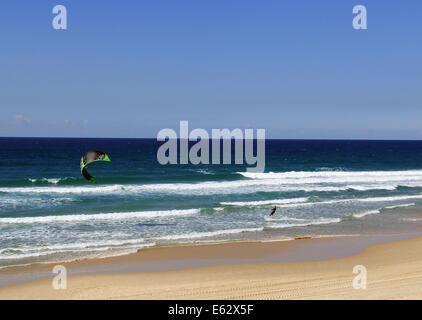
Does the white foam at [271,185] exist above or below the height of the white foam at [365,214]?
above

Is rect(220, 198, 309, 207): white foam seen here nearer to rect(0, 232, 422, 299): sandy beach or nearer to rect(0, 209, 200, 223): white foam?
rect(0, 209, 200, 223): white foam

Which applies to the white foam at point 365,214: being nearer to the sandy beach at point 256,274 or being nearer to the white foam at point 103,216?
the sandy beach at point 256,274

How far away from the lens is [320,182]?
34.6 m

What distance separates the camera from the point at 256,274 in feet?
36.5

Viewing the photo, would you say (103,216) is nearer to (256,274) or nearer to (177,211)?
(177,211)

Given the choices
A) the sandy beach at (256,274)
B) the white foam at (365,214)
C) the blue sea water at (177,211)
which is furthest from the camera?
the white foam at (365,214)

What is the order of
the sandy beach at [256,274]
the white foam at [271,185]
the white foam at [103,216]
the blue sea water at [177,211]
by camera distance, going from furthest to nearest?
the white foam at [271,185] → the white foam at [103,216] → the blue sea water at [177,211] → the sandy beach at [256,274]

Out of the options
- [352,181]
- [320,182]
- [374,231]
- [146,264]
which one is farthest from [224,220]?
[352,181]

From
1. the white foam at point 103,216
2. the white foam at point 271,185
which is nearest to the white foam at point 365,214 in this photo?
the white foam at point 103,216

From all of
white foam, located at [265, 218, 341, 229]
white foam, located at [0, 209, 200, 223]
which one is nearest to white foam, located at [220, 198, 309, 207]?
white foam, located at [0, 209, 200, 223]

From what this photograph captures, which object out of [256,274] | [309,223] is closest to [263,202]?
[309,223]

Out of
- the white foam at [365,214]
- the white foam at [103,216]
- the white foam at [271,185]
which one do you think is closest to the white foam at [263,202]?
the white foam at [103,216]

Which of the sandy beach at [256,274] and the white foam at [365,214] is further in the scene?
the white foam at [365,214]

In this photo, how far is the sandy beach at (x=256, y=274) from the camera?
30.2 ft
